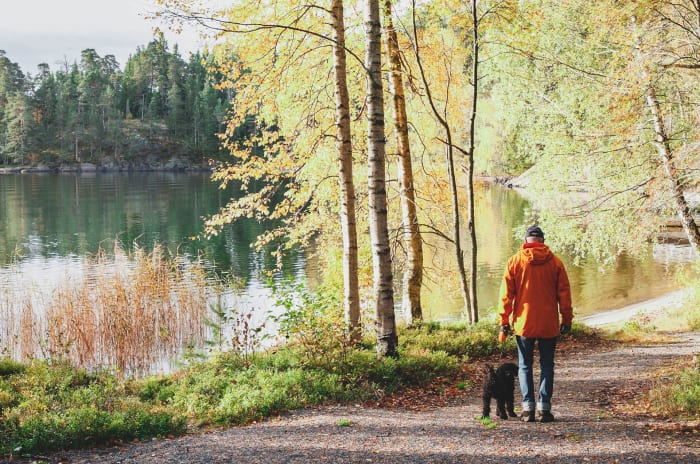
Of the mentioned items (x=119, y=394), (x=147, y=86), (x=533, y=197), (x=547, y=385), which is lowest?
(x=119, y=394)

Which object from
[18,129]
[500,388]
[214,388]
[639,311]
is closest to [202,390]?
[214,388]

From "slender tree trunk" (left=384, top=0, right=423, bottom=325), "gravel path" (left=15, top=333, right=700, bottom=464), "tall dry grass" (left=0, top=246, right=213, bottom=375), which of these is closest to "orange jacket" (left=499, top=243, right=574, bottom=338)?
"gravel path" (left=15, top=333, right=700, bottom=464)

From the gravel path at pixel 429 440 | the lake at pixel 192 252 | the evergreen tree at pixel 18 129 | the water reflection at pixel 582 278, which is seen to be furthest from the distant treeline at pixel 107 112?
the gravel path at pixel 429 440

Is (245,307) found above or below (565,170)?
below

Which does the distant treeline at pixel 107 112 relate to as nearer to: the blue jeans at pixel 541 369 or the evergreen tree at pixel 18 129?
the evergreen tree at pixel 18 129

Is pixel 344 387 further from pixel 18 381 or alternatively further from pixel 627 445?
pixel 18 381

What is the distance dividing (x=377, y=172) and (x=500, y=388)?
10.4ft

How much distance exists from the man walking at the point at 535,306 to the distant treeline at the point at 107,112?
98.3 m

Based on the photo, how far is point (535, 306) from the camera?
5961 mm

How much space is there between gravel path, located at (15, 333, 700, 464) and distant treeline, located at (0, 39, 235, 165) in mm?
98004

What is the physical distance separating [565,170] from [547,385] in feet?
36.0

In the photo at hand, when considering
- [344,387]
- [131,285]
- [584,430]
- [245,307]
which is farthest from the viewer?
[245,307]

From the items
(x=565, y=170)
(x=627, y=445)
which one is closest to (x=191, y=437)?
(x=627, y=445)

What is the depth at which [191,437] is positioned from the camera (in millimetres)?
6152
